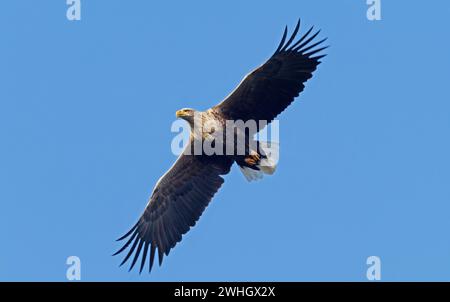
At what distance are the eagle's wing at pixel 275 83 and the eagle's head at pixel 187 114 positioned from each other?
0.31 meters

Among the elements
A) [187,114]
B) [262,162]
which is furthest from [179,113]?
[262,162]

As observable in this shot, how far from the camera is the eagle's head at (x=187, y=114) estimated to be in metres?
14.0

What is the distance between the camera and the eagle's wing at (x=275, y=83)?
1391cm

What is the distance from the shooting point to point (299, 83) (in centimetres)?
1398

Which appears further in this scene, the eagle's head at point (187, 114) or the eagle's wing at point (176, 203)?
the eagle's wing at point (176, 203)

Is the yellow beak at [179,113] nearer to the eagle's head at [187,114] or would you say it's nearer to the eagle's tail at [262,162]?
the eagle's head at [187,114]

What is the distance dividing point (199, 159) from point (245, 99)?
45.3 inches

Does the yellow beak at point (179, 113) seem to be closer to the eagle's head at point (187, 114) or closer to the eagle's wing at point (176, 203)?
the eagle's head at point (187, 114)

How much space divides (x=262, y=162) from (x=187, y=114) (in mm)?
1198

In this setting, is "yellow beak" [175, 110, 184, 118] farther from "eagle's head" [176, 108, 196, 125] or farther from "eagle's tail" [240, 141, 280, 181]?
"eagle's tail" [240, 141, 280, 181]

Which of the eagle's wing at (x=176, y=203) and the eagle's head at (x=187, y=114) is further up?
the eagle's head at (x=187, y=114)

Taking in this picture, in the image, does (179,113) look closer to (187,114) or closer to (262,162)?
(187,114)
